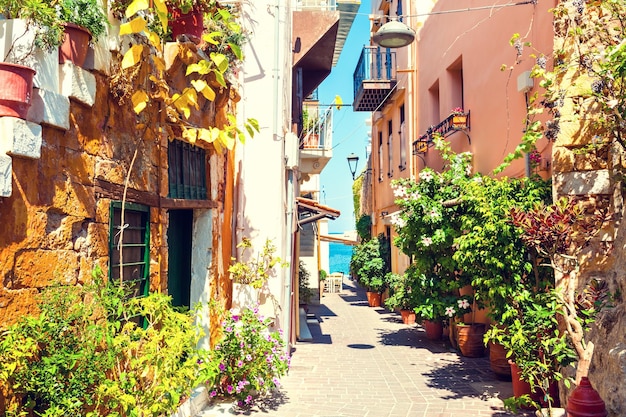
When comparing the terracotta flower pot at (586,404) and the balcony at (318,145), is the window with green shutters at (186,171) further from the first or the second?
the balcony at (318,145)

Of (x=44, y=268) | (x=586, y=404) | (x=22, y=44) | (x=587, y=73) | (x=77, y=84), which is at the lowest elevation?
(x=586, y=404)

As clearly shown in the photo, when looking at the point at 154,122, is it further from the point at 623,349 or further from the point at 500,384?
the point at 500,384

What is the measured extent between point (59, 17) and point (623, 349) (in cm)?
517

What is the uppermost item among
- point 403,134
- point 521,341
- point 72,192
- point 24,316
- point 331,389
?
point 403,134

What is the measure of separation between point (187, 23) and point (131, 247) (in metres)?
2.12

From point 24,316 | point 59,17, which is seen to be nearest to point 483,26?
point 59,17

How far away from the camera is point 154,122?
5.02 m

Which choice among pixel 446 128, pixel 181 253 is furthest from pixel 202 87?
pixel 446 128

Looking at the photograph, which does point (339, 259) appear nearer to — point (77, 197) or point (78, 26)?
point (77, 197)

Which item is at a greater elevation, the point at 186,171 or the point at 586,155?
the point at 586,155

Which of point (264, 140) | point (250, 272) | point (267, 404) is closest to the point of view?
point (267, 404)

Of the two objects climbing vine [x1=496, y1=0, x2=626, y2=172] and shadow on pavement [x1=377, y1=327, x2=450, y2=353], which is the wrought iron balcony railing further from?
climbing vine [x1=496, y1=0, x2=626, y2=172]

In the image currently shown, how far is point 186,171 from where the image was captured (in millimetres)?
6066

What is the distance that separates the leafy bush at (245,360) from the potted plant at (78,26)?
3638 millimetres
